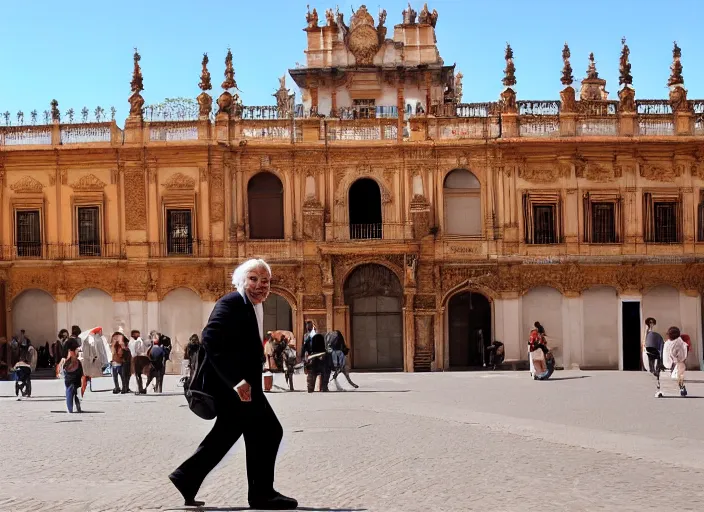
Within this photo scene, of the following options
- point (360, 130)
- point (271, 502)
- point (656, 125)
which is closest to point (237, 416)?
point (271, 502)

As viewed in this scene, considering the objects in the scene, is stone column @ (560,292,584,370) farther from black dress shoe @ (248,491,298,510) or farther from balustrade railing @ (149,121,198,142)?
black dress shoe @ (248,491,298,510)

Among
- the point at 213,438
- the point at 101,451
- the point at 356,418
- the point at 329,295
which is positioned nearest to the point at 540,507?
the point at 213,438

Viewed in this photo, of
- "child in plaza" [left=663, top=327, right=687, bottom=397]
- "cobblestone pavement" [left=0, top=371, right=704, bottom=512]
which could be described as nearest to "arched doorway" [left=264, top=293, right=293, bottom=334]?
"cobblestone pavement" [left=0, top=371, right=704, bottom=512]

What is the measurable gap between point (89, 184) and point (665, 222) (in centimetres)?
1849

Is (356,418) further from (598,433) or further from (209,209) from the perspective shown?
(209,209)

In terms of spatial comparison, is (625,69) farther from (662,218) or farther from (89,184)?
(89,184)

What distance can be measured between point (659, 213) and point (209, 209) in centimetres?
1435

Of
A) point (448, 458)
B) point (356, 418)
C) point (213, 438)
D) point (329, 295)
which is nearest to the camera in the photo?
point (213, 438)

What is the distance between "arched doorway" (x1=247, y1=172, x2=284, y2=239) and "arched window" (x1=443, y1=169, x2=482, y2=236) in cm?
536

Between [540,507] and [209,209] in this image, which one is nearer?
[540,507]

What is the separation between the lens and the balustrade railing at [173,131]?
1524 inches

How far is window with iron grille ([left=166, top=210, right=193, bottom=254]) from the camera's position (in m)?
38.6

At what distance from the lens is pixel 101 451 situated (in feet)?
47.4

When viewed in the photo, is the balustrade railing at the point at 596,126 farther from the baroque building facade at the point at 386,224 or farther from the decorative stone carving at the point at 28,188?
the decorative stone carving at the point at 28,188
